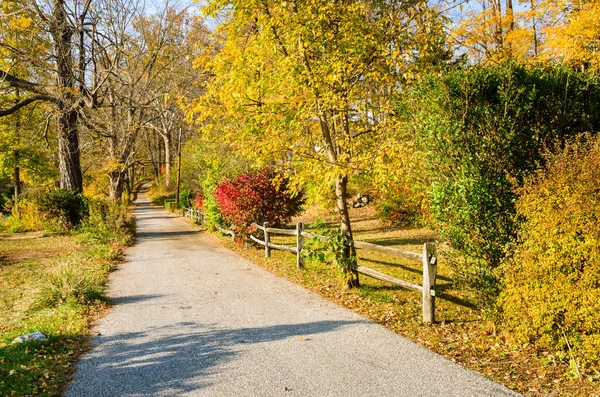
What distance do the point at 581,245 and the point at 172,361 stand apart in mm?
4882

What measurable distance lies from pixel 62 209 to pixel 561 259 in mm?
20269

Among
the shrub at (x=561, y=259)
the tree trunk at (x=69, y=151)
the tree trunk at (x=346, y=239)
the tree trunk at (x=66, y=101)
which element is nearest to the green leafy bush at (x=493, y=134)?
the shrub at (x=561, y=259)

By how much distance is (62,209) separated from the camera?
762 inches

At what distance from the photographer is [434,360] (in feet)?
16.7

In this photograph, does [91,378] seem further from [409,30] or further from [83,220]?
[83,220]

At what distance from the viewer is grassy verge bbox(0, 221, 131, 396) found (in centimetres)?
473

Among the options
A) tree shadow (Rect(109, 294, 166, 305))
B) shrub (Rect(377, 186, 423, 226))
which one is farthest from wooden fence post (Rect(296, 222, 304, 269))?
shrub (Rect(377, 186, 423, 226))

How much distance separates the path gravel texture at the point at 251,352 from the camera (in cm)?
445

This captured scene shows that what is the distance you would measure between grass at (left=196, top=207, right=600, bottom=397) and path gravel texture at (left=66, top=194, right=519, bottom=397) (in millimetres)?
302

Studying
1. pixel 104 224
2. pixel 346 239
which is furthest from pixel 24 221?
pixel 346 239

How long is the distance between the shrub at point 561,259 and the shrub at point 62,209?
1956 cm

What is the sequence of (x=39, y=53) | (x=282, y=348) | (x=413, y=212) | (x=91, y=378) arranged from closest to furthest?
(x=91, y=378) → (x=282, y=348) → (x=39, y=53) → (x=413, y=212)

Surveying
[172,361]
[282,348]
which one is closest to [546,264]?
[282,348]

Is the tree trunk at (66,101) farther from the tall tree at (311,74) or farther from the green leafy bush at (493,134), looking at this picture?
the green leafy bush at (493,134)
